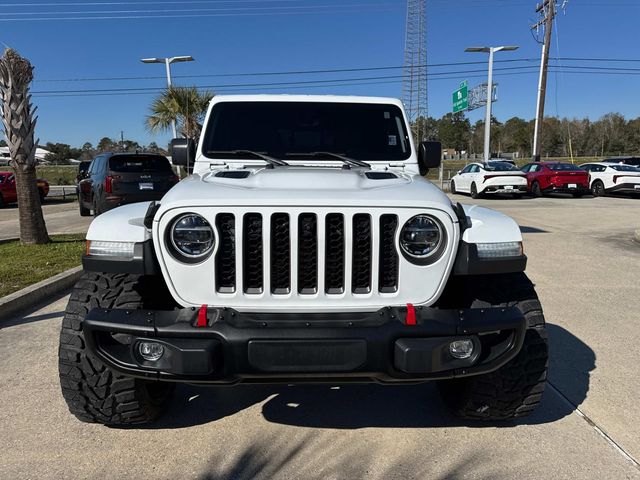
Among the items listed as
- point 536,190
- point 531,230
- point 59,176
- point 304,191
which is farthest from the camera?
point 59,176

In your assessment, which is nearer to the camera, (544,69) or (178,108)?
(178,108)

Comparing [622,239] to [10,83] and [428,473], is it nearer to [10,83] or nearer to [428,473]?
[428,473]

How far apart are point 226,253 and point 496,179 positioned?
18.1 meters

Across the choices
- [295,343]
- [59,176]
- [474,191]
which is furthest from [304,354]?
[59,176]

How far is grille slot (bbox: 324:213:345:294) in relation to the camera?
2.30m

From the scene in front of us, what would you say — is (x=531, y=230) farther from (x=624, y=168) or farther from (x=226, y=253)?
(x=624, y=168)

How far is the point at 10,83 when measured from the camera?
823 cm

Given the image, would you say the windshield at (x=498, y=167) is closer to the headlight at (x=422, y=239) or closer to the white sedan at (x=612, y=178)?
the white sedan at (x=612, y=178)

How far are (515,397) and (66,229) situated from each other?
1137cm

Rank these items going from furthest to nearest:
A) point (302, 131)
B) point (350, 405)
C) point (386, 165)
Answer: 1. point (302, 131)
2. point (386, 165)
3. point (350, 405)

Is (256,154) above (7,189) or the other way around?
above

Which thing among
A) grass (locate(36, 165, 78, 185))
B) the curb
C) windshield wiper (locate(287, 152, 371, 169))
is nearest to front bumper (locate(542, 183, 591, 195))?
the curb

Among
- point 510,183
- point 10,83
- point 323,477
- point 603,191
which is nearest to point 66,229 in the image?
point 10,83

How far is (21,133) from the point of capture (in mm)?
8336
